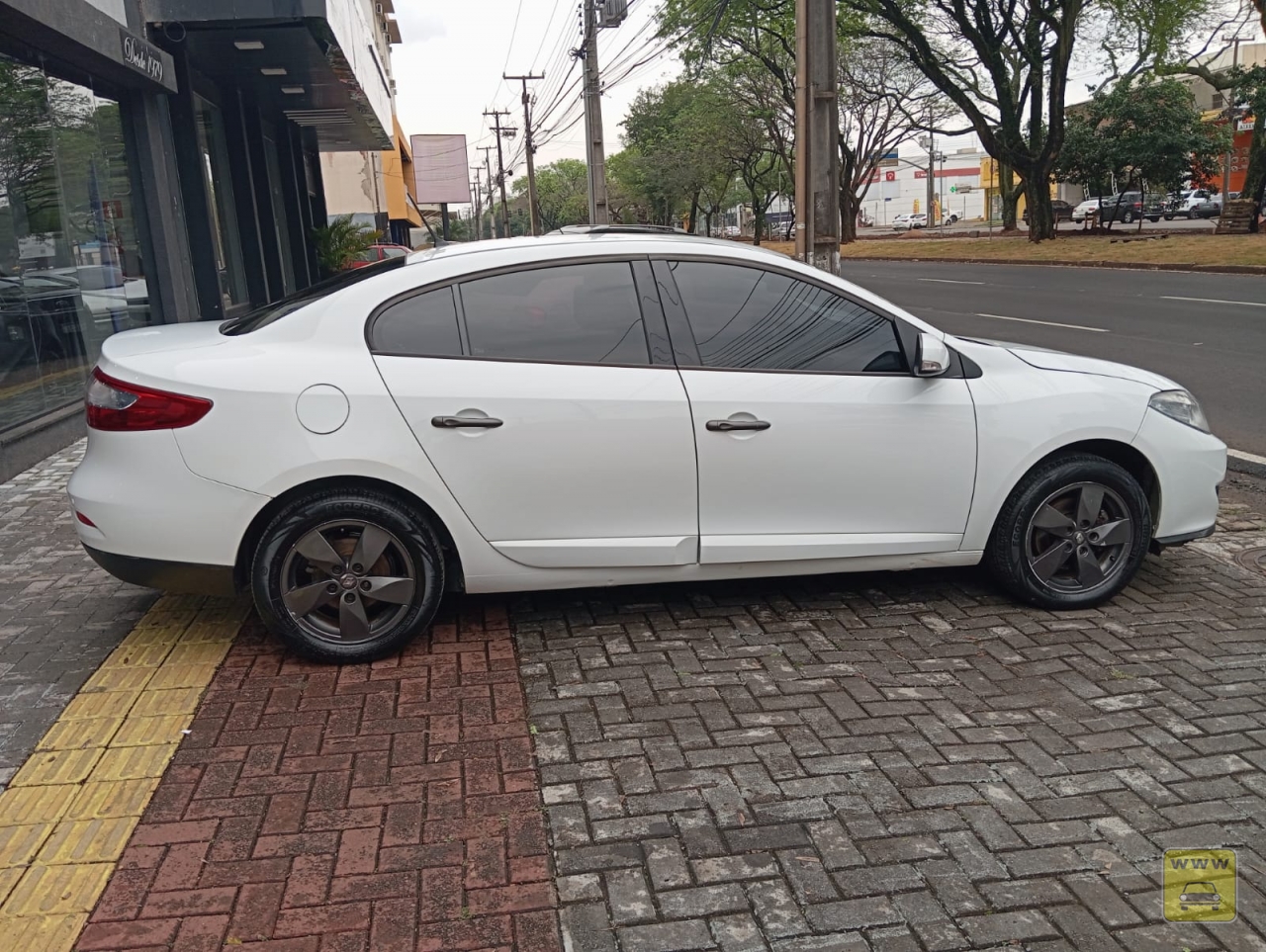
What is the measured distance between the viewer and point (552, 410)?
13.6 ft

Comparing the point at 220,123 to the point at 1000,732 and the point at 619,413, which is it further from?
the point at 1000,732

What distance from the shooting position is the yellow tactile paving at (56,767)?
3424 mm

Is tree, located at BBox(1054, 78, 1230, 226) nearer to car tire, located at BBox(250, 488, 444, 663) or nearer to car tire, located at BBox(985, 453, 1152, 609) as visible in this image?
car tire, located at BBox(985, 453, 1152, 609)

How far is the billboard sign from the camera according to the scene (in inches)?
2643

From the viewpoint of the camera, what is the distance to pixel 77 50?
8.91 m

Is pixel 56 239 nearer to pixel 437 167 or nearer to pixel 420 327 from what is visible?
pixel 420 327

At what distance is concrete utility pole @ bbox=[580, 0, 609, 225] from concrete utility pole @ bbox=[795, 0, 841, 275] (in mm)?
16985

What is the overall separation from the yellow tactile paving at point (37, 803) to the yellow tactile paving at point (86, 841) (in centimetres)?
9

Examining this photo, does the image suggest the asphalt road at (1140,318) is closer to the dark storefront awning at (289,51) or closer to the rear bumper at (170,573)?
the rear bumper at (170,573)

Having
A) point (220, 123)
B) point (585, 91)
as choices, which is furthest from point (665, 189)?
point (220, 123)

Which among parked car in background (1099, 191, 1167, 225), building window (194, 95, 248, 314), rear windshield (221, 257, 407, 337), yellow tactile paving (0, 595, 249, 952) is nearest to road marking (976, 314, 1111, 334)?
building window (194, 95, 248, 314)

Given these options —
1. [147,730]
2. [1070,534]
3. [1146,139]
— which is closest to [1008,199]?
[1146,139]

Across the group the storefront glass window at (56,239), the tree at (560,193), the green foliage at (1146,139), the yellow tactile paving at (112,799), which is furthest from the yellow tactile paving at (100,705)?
the tree at (560,193)

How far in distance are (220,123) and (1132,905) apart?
1582 cm
